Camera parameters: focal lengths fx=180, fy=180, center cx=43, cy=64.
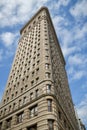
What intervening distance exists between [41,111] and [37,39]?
26.6 metres

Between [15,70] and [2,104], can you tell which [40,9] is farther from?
[2,104]

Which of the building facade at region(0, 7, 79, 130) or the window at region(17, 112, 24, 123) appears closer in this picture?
the building facade at region(0, 7, 79, 130)

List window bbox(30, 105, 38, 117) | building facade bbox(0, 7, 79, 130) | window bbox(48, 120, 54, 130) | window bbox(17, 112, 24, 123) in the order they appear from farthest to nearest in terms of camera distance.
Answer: window bbox(17, 112, 24, 123) → window bbox(30, 105, 38, 117) → building facade bbox(0, 7, 79, 130) → window bbox(48, 120, 54, 130)

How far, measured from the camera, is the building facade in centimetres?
2984

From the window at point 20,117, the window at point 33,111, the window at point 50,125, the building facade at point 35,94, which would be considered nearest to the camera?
the window at point 50,125

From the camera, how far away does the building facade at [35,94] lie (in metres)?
29.8

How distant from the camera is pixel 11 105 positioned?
1534 inches

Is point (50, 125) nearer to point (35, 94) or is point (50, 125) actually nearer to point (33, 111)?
point (33, 111)

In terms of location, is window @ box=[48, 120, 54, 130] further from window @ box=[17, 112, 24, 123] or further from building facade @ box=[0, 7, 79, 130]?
window @ box=[17, 112, 24, 123]

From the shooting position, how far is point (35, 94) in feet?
113

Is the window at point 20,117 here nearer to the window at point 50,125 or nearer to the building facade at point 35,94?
the building facade at point 35,94

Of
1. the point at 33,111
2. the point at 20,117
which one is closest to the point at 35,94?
the point at 33,111

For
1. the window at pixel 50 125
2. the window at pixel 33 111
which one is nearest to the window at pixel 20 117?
the window at pixel 33 111

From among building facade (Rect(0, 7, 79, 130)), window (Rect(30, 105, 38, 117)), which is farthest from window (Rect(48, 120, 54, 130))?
window (Rect(30, 105, 38, 117))
